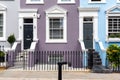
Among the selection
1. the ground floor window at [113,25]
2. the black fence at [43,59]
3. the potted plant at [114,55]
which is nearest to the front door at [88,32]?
the ground floor window at [113,25]

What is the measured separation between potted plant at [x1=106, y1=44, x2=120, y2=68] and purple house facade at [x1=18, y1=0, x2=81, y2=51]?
8.00 meters

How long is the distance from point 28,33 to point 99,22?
584cm

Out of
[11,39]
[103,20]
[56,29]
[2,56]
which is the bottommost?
[2,56]

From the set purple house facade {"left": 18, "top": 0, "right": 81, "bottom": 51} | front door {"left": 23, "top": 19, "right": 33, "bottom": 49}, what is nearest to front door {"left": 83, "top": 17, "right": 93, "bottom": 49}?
Answer: purple house facade {"left": 18, "top": 0, "right": 81, "bottom": 51}

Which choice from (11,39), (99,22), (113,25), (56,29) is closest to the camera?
(11,39)

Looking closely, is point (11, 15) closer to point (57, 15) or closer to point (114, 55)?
point (57, 15)

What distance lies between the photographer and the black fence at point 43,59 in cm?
2772

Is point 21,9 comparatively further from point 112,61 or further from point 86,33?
point 112,61

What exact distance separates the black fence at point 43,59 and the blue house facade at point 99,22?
2.42 m

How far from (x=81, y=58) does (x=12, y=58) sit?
4922mm

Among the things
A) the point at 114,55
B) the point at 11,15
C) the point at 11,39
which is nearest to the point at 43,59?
the point at 11,39

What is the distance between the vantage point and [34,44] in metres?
31.2

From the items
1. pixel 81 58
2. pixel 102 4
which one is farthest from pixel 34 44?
pixel 102 4

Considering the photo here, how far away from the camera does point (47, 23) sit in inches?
1315
